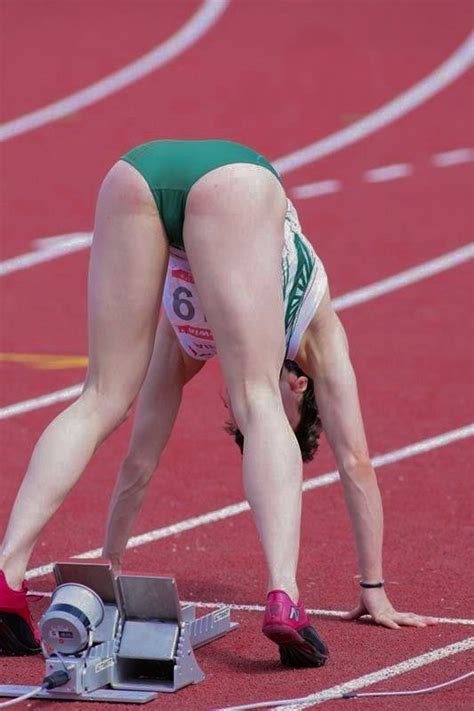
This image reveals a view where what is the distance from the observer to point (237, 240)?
545cm

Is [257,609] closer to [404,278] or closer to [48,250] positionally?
[404,278]

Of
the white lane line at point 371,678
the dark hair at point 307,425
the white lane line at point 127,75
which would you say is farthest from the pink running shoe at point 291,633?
the white lane line at point 127,75

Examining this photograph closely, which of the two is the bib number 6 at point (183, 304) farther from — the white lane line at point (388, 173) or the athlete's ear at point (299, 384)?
the white lane line at point (388, 173)

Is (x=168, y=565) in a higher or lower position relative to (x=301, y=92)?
higher

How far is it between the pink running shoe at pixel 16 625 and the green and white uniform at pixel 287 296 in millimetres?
1082

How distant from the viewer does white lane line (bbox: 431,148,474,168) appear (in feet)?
51.6

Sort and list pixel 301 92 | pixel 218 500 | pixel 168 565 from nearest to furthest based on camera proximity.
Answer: pixel 168 565 < pixel 218 500 < pixel 301 92

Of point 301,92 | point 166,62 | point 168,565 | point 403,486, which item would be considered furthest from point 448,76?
point 168,565

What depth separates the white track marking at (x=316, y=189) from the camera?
14.8 metres

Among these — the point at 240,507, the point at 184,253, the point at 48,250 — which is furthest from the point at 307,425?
the point at 48,250

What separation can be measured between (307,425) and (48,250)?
7.45 meters

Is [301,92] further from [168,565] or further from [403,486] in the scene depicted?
[168,565]

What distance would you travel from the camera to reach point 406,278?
1243cm

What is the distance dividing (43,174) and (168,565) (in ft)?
30.1
